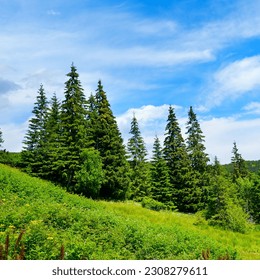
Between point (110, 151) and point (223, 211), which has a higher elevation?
point (110, 151)

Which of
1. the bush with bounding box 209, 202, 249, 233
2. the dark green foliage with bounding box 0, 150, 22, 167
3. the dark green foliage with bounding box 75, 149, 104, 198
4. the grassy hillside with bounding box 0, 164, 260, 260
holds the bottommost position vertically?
the bush with bounding box 209, 202, 249, 233

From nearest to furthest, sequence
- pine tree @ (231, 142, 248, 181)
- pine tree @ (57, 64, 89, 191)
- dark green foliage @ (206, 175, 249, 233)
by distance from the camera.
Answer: dark green foliage @ (206, 175, 249, 233) < pine tree @ (57, 64, 89, 191) < pine tree @ (231, 142, 248, 181)

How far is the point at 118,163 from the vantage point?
144ft

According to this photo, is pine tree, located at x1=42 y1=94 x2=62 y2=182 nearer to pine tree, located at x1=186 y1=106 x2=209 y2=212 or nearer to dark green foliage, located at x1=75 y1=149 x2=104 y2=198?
dark green foliage, located at x1=75 y1=149 x2=104 y2=198

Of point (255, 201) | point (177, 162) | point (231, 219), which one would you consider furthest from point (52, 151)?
point (255, 201)

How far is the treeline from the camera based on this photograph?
38.5 meters

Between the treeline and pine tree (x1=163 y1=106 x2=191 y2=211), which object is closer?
the treeline

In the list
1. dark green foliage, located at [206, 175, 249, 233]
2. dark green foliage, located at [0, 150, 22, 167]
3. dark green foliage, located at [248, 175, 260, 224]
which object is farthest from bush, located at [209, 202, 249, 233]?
dark green foliage, located at [0, 150, 22, 167]

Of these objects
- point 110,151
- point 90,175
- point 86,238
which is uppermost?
point 110,151

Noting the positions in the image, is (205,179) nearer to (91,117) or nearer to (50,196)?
(91,117)

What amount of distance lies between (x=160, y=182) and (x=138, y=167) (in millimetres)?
5271

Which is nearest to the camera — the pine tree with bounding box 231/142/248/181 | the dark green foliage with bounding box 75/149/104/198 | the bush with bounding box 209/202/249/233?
the bush with bounding box 209/202/249/233

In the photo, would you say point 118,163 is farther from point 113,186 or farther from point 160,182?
point 160,182

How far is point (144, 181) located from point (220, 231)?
22.1m
